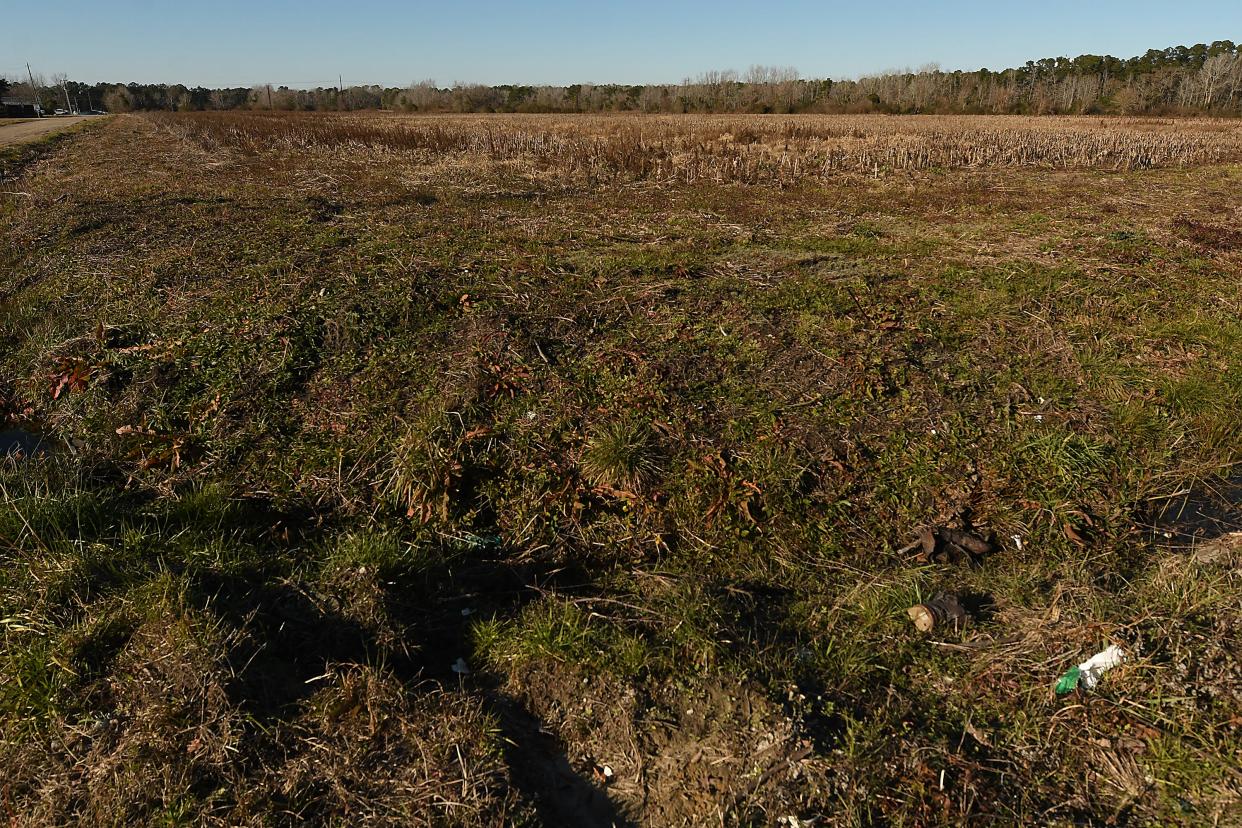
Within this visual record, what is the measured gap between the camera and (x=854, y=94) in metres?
50.0

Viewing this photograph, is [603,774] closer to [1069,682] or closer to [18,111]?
[1069,682]

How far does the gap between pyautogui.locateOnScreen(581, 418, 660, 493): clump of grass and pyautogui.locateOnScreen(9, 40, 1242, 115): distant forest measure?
49963mm

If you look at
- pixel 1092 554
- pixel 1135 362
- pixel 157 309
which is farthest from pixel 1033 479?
pixel 157 309

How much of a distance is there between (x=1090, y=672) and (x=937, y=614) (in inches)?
23.8

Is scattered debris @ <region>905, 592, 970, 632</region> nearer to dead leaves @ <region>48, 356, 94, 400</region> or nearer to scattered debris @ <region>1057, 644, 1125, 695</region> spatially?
scattered debris @ <region>1057, 644, 1125, 695</region>

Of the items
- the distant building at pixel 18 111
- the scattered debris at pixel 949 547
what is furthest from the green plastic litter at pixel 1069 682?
the distant building at pixel 18 111

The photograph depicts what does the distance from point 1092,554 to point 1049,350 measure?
2.52 m

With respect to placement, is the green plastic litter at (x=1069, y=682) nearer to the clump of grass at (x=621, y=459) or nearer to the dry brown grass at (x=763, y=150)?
the clump of grass at (x=621, y=459)

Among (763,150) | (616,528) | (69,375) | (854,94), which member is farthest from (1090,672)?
(854,94)

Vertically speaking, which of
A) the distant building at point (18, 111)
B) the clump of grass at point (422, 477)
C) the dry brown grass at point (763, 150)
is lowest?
the clump of grass at point (422, 477)

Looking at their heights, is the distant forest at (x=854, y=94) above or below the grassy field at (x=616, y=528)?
above

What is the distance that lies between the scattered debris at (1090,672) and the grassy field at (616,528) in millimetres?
43

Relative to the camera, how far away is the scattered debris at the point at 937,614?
3135mm

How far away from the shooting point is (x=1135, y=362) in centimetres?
→ 558
